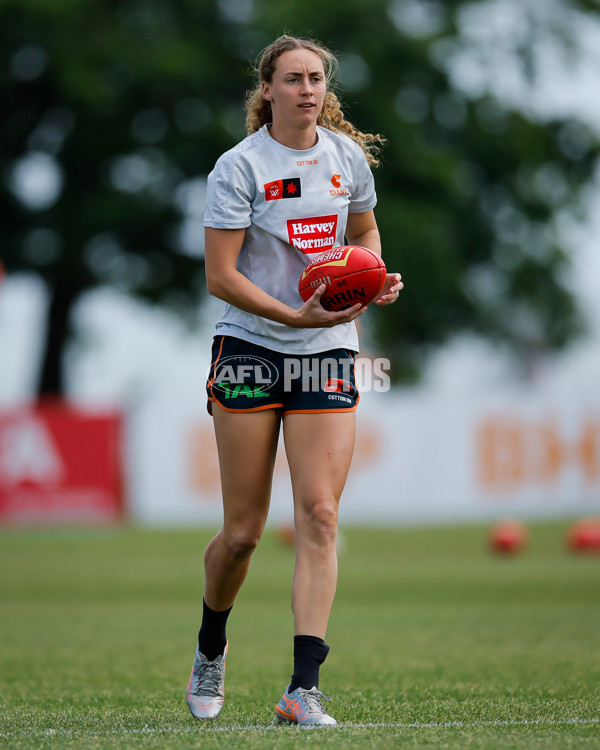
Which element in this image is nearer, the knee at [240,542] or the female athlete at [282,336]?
the female athlete at [282,336]

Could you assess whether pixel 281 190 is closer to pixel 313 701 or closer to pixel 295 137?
pixel 295 137

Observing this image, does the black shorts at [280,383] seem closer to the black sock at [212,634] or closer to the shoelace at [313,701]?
the black sock at [212,634]

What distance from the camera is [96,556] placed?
51.3 feet

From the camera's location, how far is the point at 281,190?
16.0ft

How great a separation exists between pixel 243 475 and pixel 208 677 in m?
0.85

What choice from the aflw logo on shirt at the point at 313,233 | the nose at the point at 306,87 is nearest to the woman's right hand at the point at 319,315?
the aflw logo on shirt at the point at 313,233

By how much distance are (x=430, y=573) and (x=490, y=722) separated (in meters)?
8.22

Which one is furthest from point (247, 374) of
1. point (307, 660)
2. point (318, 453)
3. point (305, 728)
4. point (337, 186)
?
point (305, 728)

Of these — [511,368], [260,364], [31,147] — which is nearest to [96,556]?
[260,364]

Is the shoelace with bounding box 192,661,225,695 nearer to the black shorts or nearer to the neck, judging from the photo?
the black shorts

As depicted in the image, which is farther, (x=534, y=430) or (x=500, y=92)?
(x=500, y=92)

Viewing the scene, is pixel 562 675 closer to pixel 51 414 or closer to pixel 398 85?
pixel 51 414

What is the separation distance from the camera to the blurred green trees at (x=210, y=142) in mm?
26891

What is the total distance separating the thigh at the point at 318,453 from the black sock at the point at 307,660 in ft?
1.69
